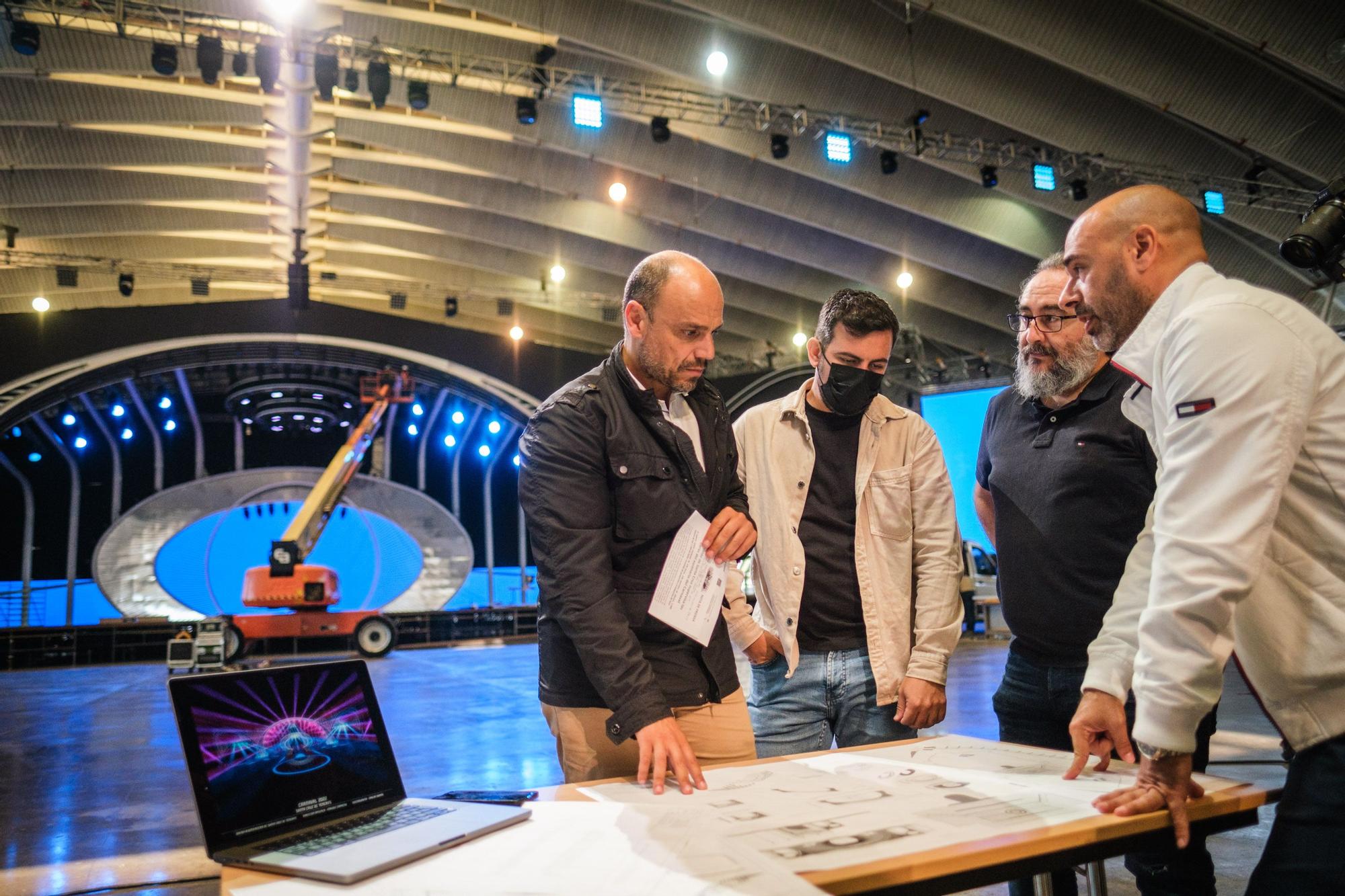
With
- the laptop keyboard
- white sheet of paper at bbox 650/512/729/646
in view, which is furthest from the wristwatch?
the laptop keyboard

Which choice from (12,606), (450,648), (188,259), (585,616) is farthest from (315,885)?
(12,606)

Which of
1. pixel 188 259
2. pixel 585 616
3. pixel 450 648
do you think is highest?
pixel 188 259

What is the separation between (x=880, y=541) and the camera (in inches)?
89.7

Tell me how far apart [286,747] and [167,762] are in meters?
5.70

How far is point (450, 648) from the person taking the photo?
49.6 feet

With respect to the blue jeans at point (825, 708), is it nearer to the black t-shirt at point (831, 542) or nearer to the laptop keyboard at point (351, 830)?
the black t-shirt at point (831, 542)

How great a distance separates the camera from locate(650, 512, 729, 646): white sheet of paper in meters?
1.73

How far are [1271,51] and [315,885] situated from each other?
10.2m

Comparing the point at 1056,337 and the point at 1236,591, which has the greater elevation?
the point at 1056,337

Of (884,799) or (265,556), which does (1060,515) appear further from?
(265,556)

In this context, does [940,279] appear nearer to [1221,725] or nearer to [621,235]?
[621,235]

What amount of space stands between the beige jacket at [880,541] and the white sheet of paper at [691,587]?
352 millimetres

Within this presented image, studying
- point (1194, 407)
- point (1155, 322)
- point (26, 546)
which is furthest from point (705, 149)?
point (26, 546)

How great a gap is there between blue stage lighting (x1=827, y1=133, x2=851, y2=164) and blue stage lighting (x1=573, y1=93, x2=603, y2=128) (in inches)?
103
